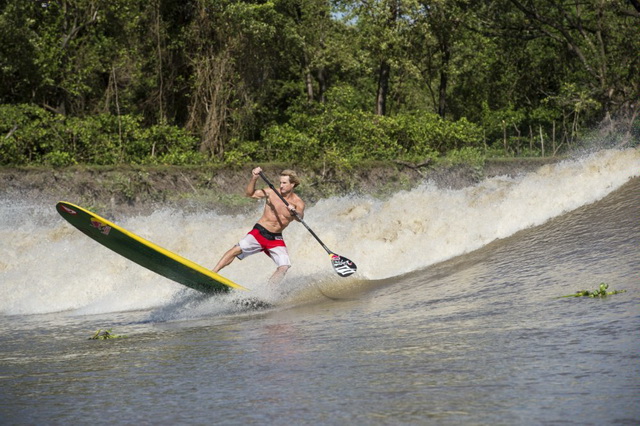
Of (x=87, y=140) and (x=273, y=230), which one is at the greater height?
(x=87, y=140)

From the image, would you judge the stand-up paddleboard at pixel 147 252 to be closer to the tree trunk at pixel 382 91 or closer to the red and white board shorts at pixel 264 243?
the red and white board shorts at pixel 264 243

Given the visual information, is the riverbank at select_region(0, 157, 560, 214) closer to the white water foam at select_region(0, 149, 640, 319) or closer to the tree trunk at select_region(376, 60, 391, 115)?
the white water foam at select_region(0, 149, 640, 319)

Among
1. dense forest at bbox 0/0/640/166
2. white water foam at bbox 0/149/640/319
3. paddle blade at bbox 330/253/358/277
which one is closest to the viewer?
paddle blade at bbox 330/253/358/277

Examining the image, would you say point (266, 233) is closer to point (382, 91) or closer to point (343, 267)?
point (343, 267)

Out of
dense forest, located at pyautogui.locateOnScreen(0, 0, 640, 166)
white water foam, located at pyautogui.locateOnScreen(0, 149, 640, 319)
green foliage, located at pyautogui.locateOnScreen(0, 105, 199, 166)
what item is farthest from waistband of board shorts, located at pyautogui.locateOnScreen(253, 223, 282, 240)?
green foliage, located at pyautogui.locateOnScreen(0, 105, 199, 166)

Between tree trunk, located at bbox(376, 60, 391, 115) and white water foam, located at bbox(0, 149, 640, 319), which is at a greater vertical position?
tree trunk, located at bbox(376, 60, 391, 115)

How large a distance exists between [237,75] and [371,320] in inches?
678

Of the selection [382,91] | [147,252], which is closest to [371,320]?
[147,252]

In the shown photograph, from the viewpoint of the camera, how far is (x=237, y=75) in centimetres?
2347

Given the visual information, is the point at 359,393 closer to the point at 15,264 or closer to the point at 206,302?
the point at 206,302

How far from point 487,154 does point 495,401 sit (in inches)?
933

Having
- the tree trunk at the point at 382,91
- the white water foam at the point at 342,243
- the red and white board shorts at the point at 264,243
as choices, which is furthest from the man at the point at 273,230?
the tree trunk at the point at 382,91

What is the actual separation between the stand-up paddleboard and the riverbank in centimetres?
900

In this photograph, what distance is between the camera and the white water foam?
11438mm
